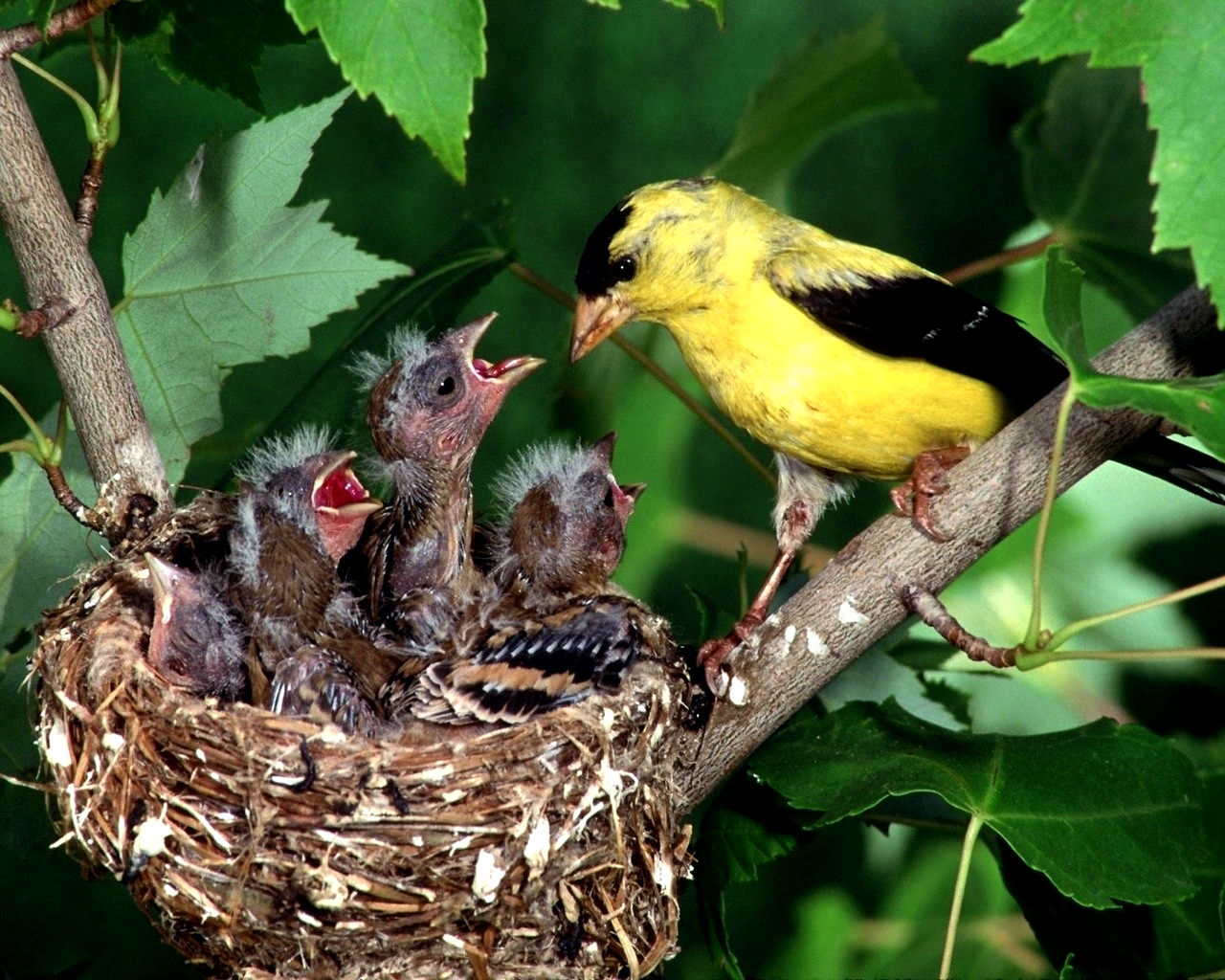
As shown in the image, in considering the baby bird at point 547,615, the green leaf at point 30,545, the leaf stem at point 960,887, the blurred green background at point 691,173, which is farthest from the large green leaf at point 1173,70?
the blurred green background at point 691,173

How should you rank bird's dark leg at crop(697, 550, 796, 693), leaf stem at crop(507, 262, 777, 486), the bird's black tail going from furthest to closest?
1. leaf stem at crop(507, 262, 777, 486)
2. the bird's black tail
3. bird's dark leg at crop(697, 550, 796, 693)

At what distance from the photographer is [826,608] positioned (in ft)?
4.80

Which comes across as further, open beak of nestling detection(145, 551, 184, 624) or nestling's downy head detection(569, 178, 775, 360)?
nestling's downy head detection(569, 178, 775, 360)

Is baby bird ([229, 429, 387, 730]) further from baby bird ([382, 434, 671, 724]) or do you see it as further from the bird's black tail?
the bird's black tail

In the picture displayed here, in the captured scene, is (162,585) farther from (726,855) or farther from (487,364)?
(726,855)

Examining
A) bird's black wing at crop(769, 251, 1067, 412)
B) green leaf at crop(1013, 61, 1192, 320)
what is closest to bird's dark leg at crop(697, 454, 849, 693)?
bird's black wing at crop(769, 251, 1067, 412)

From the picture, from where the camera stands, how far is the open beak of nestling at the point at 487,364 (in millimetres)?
2057

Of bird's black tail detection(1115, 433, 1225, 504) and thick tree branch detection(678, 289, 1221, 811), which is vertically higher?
thick tree branch detection(678, 289, 1221, 811)

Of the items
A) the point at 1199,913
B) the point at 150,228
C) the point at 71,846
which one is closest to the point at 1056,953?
the point at 1199,913

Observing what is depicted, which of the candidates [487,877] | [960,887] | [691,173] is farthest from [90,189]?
[691,173]

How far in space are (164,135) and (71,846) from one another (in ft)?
6.71

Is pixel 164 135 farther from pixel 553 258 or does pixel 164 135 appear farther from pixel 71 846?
pixel 71 846

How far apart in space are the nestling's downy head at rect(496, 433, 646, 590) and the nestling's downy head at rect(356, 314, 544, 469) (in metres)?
0.14

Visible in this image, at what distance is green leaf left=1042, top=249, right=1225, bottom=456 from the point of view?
1.12 m
